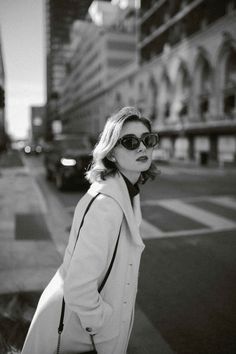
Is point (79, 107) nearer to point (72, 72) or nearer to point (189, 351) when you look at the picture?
point (72, 72)

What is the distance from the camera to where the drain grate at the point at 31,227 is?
683cm

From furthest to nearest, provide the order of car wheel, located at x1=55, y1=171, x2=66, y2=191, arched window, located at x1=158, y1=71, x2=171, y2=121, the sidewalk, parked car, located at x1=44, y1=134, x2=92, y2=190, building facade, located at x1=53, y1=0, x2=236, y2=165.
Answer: arched window, located at x1=158, y1=71, x2=171, y2=121 → building facade, located at x1=53, y1=0, x2=236, y2=165 → car wheel, located at x1=55, y1=171, x2=66, y2=191 → parked car, located at x1=44, y1=134, x2=92, y2=190 → the sidewalk

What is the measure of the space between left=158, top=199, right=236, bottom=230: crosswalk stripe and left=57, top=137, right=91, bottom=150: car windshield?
478cm

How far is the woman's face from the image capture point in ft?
6.72

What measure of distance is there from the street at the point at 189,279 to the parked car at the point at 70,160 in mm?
3348

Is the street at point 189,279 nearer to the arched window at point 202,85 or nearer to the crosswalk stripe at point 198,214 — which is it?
the crosswalk stripe at point 198,214

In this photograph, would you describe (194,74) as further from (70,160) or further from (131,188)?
(131,188)

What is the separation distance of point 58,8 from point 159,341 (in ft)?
594

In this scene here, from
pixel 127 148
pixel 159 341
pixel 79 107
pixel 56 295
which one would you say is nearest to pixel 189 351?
pixel 159 341

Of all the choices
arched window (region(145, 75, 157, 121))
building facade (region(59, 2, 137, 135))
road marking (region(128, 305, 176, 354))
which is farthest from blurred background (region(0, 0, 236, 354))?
building facade (region(59, 2, 137, 135))

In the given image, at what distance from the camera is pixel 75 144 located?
1427 centimetres

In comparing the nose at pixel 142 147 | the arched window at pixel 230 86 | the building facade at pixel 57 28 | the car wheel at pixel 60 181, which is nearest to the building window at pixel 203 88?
the arched window at pixel 230 86

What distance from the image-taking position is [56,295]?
75.0 inches

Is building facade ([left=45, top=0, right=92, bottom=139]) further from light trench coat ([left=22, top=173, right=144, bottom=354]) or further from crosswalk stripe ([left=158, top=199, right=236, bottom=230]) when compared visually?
light trench coat ([left=22, top=173, right=144, bottom=354])
